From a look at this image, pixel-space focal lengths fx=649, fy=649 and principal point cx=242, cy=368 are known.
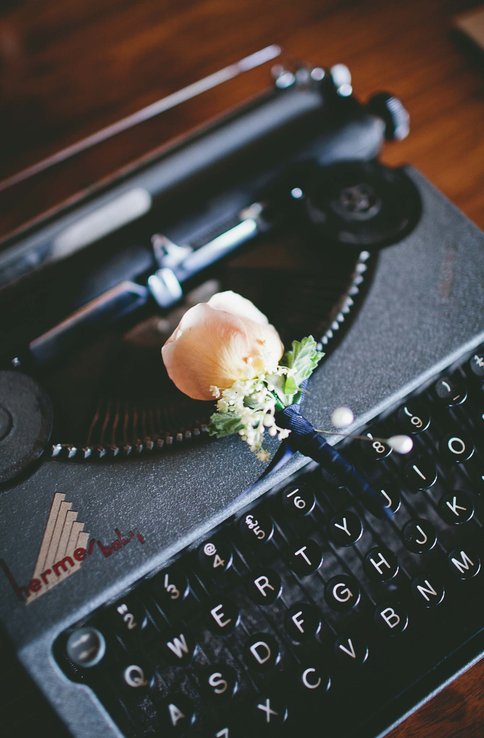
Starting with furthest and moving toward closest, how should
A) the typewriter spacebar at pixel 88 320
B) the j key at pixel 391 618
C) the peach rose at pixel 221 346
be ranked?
the typewriter spacebar at pixel 88 320 < the j key at pixel 391 618 < the peach rose at pixel 221 346

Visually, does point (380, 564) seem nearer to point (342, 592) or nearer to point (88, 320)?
point (342, 592)

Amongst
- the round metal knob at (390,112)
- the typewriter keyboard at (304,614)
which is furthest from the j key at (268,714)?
the round metal knob at (390,112)

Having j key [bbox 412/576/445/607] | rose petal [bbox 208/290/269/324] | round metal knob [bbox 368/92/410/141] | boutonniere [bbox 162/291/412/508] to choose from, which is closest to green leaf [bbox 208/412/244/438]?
boutonniere [bbox 162/291/412/508]

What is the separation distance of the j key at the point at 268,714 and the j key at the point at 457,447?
0.42 metres

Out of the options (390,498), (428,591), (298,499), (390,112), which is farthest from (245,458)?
(390,112)

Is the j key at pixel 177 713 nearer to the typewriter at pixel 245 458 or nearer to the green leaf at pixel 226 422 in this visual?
the typewriter at pixel 245 458

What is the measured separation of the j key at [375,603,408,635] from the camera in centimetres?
89

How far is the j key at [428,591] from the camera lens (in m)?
0.90

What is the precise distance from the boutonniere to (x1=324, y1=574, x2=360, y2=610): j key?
150mm

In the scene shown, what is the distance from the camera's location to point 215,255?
1.12m

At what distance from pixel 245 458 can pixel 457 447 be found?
31cm

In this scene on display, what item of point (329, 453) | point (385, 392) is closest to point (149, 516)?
point (329, 453)

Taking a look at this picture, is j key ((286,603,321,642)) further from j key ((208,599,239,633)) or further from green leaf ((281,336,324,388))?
green leaf ((281,336,324,388))

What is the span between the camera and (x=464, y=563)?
0.93 metres
